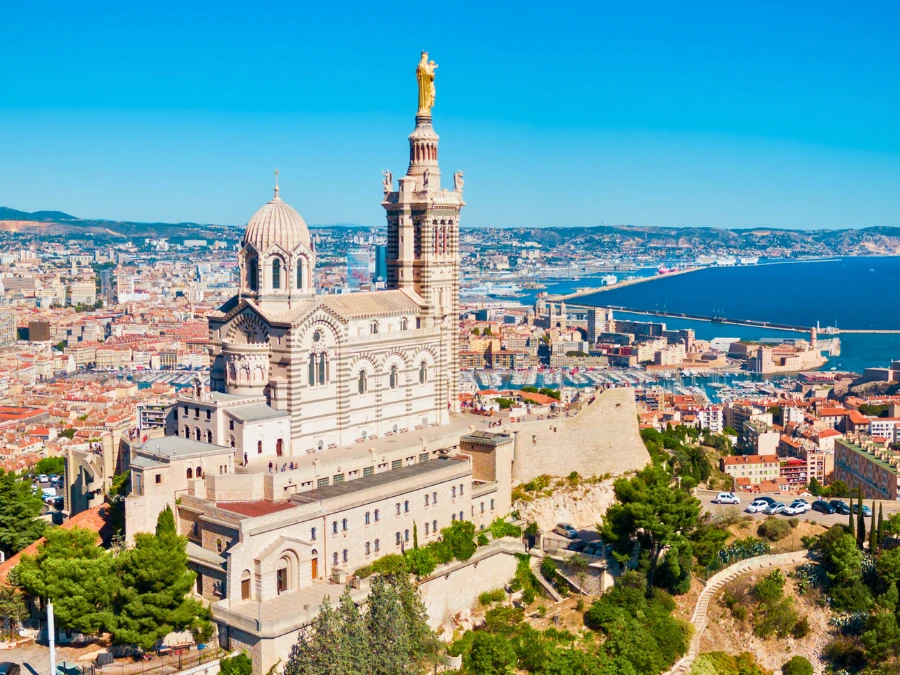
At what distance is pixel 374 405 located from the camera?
43.2m

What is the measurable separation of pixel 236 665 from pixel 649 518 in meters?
16.0

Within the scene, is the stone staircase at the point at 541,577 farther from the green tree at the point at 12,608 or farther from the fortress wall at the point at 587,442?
the green tree at the point at 12,608

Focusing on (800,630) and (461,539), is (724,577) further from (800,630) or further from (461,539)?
(461,539)

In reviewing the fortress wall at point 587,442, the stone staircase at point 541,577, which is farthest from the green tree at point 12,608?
the fortress wall at point 587,442

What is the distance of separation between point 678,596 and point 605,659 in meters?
6.20

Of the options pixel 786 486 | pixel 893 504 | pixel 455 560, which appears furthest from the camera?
pixel 786 486

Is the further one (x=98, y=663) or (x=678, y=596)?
(x=678, y=596)

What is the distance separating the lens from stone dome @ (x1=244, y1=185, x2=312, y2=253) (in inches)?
1587

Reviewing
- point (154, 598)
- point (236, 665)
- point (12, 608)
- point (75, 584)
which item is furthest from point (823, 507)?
Answer: point (12, 608)

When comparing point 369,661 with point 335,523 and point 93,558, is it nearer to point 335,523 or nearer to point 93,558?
point 335,523

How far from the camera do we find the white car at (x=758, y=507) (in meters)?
46.2

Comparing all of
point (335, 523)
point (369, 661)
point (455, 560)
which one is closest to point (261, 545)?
point (335, 523)

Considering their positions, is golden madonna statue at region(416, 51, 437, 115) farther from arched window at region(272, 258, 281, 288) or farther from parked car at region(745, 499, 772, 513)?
parked car at region(745, 499, 772, 513)

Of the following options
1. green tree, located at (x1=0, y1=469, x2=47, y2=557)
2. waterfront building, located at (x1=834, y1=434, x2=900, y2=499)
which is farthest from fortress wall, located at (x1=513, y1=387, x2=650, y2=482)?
green tree, located at (x1=0, y1=469, x2=47, y2=557)
